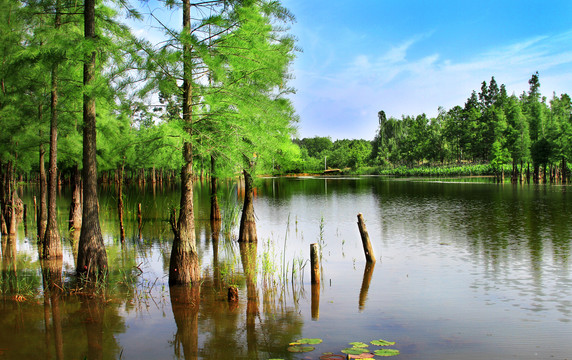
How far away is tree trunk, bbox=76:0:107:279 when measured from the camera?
1362cm

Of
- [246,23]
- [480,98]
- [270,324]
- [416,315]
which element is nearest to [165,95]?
[246,23]

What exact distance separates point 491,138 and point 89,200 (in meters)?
93.3

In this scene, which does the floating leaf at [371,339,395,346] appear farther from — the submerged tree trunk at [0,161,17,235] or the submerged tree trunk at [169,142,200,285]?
the submerged tree trunk at [0,161,17,235]

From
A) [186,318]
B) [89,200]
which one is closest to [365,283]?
[186,318]

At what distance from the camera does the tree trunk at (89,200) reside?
13625mm

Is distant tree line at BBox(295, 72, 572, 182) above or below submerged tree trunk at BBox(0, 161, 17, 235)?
above

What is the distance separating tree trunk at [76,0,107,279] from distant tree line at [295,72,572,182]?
2299 inches

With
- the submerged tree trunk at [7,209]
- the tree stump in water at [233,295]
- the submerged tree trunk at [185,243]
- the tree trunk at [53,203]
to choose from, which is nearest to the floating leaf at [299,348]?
the tree stump in water at [233,295]

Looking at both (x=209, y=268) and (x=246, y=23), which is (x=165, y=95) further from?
(x=209, y=268)

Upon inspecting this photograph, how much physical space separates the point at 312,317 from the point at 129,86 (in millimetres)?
8428

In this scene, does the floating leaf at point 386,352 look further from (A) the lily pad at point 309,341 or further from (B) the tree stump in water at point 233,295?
(B) the tree stump in water at point 233,295

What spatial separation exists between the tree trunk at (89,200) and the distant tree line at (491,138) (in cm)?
5839

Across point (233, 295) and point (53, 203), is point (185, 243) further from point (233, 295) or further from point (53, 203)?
point (53, 203)

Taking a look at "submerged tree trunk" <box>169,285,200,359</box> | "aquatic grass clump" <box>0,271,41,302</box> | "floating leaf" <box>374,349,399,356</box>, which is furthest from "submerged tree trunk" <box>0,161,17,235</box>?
"floating leaf" <box>374,349,399,356</box>
